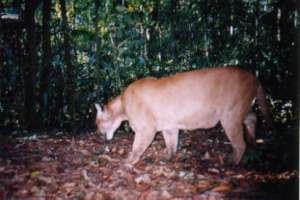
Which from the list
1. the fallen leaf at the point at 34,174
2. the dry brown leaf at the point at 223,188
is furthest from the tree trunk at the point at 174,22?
the dry brown leaf at the point at 223,188

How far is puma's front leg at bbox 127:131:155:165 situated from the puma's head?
991 millimetres

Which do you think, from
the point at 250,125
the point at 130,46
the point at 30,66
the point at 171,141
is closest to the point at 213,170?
the point at 171,141

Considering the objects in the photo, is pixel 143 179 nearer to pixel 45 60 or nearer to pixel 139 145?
pixel 139 145

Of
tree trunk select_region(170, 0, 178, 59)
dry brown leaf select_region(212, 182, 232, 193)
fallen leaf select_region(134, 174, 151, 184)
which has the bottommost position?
fallen leaf select_region(134, 174, 151, 184)

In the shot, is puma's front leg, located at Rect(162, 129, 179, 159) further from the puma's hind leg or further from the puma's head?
the puma's hind leg

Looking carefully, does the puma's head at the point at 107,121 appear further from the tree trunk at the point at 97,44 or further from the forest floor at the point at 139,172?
the tree trunk at the point at 97,44

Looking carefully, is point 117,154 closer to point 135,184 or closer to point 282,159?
point 135,184

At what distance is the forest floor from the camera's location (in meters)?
5.23

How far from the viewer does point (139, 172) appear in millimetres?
6328

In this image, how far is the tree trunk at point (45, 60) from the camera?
371 inches

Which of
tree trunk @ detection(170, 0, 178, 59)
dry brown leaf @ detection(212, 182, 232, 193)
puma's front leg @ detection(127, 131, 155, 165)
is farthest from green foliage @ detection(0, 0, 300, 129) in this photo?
dry brown leaf @ detection(212, 182, 232, 193)

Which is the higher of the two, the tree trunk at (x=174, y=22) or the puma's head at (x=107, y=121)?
the tree trunk at (x=174, y=22)

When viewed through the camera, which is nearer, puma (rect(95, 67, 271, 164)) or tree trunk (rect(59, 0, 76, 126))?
puma (rect(95, 67, 271, 164))

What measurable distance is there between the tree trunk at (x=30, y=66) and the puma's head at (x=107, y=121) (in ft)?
7.08
